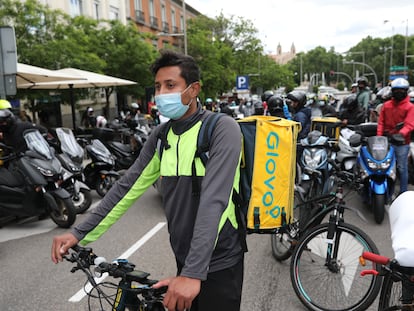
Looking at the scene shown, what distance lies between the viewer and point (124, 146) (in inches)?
361

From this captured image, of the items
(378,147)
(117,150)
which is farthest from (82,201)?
(378,147)

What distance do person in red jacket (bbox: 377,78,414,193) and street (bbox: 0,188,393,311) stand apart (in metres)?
0.91

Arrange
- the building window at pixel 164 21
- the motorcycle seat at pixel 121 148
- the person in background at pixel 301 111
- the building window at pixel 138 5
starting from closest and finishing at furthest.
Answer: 1. the person in background at pixel 301 111
2. the motorcycle seat at pixel 121 148
3. the building window at pixel 138 5
4. the building window at pixel 164 21

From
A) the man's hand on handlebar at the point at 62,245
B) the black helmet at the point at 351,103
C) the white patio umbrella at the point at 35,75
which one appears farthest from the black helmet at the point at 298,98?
the white patio umbrella at the point at 35,75

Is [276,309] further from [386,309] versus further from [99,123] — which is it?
[99,123]

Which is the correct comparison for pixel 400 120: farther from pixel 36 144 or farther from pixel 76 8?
pixel 76 8

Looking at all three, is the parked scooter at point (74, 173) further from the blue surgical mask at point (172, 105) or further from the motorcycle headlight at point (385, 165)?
the blue surgical mask at point (172, 105)

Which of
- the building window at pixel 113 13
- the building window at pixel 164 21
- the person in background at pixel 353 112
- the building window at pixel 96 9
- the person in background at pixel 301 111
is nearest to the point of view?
the person in background at pixel 301 111

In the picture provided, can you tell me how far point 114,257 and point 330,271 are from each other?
2.56 meters

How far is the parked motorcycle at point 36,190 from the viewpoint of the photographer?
18.8 feet

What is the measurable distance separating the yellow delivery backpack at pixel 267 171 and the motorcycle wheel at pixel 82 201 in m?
4.76

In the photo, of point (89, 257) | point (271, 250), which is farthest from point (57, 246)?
point (271, 250)

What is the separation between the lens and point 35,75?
A: 9.77 m

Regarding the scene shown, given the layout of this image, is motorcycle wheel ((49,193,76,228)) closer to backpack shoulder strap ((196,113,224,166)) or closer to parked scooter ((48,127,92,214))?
parked scooter ((48,127,92,214))
